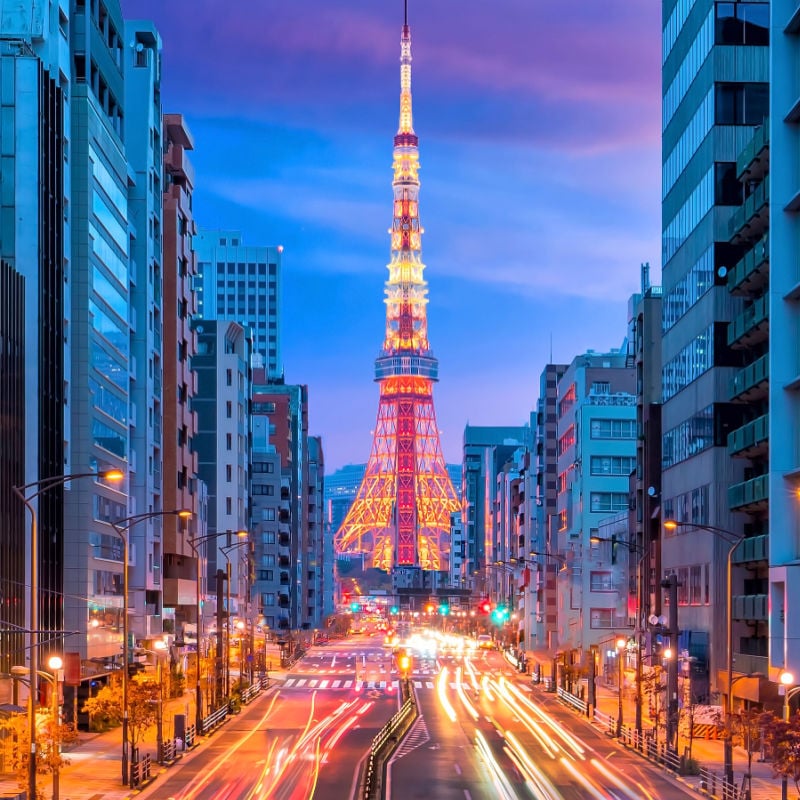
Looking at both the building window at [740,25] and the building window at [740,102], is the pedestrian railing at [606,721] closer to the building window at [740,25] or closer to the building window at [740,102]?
the building window at [740,102]

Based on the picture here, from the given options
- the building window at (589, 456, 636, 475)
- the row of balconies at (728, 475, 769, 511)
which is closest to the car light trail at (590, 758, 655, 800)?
the row of balconies at (728, 475, 769, 511)

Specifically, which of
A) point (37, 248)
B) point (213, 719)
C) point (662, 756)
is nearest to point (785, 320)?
point (662, 756)

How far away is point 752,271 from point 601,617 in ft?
248

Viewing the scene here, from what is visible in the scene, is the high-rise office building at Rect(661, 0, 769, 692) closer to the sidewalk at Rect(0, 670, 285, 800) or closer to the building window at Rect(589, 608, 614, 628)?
the sidewalk at Rect(0, 670, 285, 800)

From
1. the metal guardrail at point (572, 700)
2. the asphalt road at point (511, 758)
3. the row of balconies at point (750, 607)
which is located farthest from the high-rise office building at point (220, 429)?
the row of balconies at point (750, 607)

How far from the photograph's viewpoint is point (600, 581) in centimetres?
15238

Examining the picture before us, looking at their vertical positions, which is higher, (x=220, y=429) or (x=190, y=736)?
(x=220, y=429)

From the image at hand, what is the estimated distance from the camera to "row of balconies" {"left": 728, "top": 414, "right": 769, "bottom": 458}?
3093 inches

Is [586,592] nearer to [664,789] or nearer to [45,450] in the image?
[45,450]

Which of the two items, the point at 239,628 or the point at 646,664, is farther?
the point at 239,628

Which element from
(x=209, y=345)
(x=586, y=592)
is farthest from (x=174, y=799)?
(x=209, y=345)

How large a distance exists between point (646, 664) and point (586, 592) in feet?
149

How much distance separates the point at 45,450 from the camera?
258 feet

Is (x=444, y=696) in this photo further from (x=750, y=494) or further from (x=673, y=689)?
(x=673, y=689)
